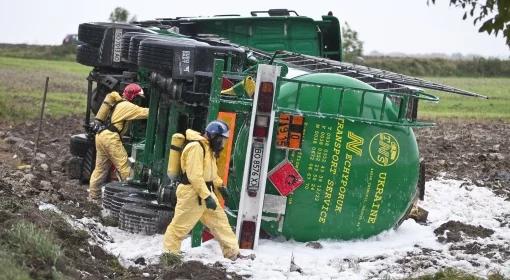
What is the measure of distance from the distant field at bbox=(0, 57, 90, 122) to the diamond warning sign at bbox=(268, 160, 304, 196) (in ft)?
49.5

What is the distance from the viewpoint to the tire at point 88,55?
50.0 feet

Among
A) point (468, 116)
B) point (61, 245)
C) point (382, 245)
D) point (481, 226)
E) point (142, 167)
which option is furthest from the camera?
point (468, 116)

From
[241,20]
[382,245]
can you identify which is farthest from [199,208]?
[241,20]

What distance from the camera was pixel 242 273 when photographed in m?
9.30

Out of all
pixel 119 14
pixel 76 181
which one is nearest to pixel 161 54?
pixel 76 181

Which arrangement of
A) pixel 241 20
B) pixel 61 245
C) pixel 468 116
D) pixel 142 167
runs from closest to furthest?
pixel 61 245 < pixel 142 167 < pixel 241 20 < pixel 468 116

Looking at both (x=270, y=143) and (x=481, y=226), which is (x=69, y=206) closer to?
(x=270, y=143)

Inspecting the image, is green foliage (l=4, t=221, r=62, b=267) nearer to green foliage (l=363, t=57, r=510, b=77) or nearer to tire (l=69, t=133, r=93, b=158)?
tire (l=69, t=133, r=93, b=158)

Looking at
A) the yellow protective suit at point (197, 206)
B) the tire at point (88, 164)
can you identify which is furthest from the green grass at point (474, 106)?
the yellow protective suit at point (197, 206)

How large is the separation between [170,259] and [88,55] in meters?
6.71

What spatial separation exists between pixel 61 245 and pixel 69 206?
334 cm

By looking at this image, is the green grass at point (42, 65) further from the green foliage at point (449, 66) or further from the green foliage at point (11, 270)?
the green foliage at point (11, 270)

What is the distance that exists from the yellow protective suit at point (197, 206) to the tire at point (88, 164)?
600 cm

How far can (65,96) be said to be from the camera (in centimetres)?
3278
